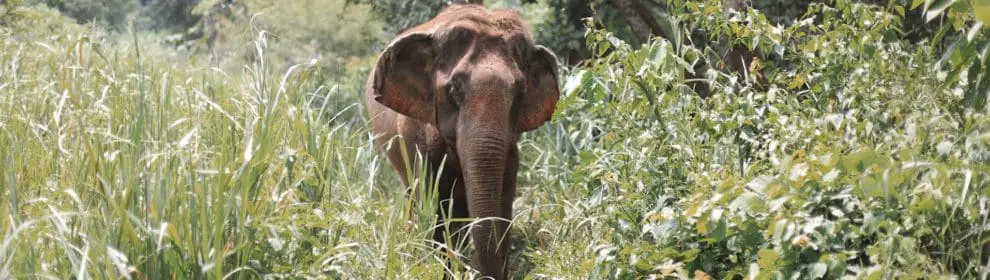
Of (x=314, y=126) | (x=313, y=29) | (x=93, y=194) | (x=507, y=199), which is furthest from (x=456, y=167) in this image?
(x=313, y=29)

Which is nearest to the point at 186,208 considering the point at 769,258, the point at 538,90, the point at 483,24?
the point at 769,258

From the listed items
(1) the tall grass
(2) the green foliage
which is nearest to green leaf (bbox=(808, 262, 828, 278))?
(1) the tall grass

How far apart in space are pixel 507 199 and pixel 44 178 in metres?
2.66

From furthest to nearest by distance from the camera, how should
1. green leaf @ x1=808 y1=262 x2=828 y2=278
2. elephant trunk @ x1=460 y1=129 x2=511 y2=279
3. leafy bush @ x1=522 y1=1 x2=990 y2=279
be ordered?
elephant trunk @ x1=460 y1=129 x2=511 y2=279 → green leaf @ x1=808 y1=262 x2=828 y2=278 → leafy bush @ x1=522 y1=1 x2=990 y2=279

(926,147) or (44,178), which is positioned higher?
(926,147)

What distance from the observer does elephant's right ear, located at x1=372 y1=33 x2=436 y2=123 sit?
7582 mm

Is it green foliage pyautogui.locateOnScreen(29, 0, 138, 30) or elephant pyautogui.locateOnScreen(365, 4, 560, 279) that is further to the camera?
green foliage pyautogui.locateOnScreen(29, 0, 138, 30)

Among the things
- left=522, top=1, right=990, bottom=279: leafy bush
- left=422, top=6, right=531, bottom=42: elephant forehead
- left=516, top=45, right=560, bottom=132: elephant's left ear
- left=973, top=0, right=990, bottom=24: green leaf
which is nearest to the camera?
left=973, top=0, right=990, bottom=24: green leaf

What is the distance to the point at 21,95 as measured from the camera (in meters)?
7.31

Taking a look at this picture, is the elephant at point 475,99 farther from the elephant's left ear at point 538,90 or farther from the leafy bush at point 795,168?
the leafy bush at point 795,168

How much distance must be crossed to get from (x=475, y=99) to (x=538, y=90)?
736mm

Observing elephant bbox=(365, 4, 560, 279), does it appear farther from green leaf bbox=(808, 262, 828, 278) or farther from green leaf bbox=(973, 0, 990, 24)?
green leaf bbox=(973, 0, 990, 24)

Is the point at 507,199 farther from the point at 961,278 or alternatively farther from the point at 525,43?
the point at 961,278

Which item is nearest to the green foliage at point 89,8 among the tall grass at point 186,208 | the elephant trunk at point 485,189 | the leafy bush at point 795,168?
the elephant trunk at point 485,189
